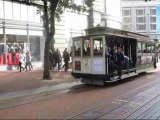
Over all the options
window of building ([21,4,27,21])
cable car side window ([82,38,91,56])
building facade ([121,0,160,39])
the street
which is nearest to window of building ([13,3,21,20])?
window of building ([21,4,27,21])

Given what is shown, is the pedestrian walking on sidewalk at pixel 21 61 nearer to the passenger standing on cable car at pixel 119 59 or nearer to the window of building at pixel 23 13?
the window of building at pixel 23 13

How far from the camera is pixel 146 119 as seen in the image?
10602 mm

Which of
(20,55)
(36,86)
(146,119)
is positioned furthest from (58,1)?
(146,119)

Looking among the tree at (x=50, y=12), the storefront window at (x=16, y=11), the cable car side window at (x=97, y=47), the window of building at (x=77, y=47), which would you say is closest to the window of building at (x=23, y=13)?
the storefront window at (x=16, y=11)

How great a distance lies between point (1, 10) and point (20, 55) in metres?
3.81

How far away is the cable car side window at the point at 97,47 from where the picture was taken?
19603 millimetres

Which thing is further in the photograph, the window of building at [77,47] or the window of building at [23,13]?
the window of building at [23,13]

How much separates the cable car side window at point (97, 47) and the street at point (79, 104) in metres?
2.17

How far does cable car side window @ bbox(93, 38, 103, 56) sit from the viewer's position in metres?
19.6

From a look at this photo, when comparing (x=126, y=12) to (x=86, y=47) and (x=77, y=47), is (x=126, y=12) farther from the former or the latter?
(x=86, y=47)

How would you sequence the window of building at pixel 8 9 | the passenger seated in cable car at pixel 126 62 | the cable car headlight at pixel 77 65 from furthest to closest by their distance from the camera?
the window of building at pixel 8 9, the passenger seated in cable car at pixel 126 62, the cable car headlight at pixel 77 65

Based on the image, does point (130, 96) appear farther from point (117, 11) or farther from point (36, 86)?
point (117, 11)

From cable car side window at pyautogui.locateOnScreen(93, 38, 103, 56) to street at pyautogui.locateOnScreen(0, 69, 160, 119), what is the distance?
2169 millimetres

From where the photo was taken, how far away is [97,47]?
65.2 feet
